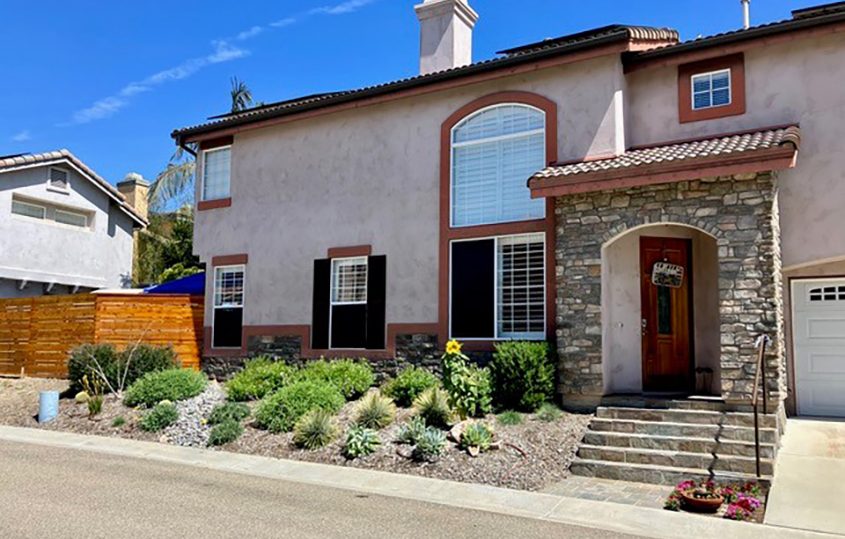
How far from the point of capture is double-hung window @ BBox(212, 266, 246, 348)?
706 inches

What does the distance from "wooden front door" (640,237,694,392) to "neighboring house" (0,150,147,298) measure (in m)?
20.4

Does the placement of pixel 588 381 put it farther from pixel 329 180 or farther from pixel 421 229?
pixel 329 180

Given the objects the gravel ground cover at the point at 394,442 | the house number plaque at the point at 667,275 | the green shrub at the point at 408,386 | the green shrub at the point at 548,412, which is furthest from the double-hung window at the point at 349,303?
the house number plaque at the point at 667,275

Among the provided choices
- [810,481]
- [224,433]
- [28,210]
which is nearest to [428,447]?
[224,433]

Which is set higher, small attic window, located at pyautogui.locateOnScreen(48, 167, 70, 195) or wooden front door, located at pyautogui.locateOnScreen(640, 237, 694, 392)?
small attic window, located at pyautogui.locateOnScreen(48, 167, 70, 195)

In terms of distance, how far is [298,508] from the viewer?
8609 millimetres

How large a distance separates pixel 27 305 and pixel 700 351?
54.1ft

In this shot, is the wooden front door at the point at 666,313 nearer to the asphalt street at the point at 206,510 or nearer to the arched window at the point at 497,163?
the arched window at the point at 497,163

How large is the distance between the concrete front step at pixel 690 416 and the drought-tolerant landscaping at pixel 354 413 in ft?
1.84

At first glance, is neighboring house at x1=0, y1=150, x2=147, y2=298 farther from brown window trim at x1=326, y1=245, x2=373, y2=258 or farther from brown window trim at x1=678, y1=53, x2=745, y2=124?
brown window trim at x1=678, y1=53, x2=745, y2=124

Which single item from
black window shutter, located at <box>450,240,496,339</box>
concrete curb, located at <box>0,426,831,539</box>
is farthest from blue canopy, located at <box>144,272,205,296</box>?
black window shutter, located at <box>450,240,496,339</box>

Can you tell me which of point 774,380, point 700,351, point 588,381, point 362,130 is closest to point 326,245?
point 362,130

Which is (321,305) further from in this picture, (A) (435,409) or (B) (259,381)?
(A) (435,409)

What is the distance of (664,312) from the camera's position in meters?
13.5
